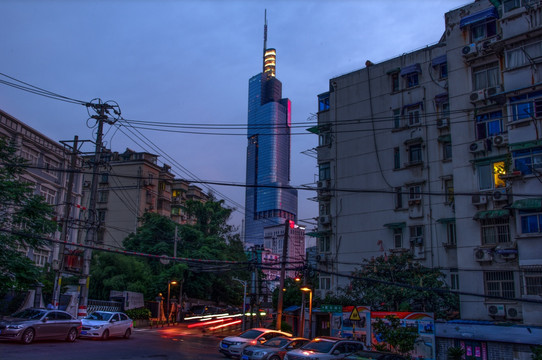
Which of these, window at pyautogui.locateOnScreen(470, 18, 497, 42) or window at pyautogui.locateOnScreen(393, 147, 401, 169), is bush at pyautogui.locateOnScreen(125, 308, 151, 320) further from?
window at pyautogui.locateOnScreen(470, 18, 497, 42)

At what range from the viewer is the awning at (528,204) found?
24484 millimetres

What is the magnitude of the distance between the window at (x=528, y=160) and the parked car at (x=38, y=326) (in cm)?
2402

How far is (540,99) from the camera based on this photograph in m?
25.4

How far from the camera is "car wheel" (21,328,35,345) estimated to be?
21.1 meters

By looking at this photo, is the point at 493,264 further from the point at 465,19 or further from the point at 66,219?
the point at 66,219

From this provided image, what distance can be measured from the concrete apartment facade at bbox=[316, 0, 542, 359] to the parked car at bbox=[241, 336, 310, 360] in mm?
3843

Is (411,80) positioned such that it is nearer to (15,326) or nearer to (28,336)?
(28,336)

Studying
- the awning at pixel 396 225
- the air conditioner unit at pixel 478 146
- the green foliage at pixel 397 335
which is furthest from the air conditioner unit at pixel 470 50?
the green foliage at pixel 397 335

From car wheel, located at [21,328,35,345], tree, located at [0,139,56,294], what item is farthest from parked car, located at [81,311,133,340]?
car wheel, located at [21,328,35,345]

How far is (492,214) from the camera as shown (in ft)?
88.0

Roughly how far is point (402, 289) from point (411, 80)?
16.3 meters

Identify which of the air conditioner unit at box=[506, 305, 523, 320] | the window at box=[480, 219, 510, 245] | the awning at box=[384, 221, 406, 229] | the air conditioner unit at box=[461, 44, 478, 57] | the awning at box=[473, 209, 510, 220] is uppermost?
the air conditioner unit at box=[461, 44, 478, 57]

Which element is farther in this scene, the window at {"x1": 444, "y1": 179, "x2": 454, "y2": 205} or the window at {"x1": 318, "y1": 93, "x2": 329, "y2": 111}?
the window at {"x1": 318, "y1": 93, "x2": 329, "y2": 111}

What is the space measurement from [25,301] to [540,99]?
31797 millimetres
